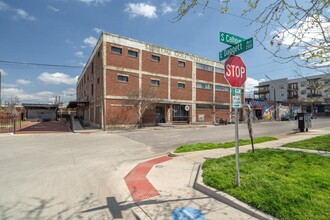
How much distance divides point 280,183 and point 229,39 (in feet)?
11.2

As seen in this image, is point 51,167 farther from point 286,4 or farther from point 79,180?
point 286,4

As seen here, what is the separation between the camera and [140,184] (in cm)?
527

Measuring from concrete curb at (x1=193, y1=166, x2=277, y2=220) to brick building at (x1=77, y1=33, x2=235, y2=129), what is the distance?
20466 mm

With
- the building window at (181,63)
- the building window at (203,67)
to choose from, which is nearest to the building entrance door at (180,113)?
the building window at (181,63)

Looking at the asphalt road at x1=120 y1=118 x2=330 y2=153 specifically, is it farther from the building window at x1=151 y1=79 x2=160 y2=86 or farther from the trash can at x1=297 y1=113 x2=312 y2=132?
the building window at x1=151 y1=79 x2=160 y2=86

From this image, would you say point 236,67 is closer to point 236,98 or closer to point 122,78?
point 236,98

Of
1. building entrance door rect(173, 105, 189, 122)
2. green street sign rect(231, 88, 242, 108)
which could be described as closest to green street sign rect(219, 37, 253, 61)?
green street sign rect(231, 88, 242, 108)

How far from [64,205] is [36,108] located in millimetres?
60665

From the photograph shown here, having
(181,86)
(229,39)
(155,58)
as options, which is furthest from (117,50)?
(229,39)

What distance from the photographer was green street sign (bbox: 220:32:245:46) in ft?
14.9

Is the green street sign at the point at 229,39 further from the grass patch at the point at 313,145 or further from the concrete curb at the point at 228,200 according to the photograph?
the grass patch at the point at 313,145

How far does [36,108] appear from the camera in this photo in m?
55.0

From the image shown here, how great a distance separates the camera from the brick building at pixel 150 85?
81.7ft

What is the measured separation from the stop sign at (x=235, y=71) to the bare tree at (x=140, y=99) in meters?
20.6
